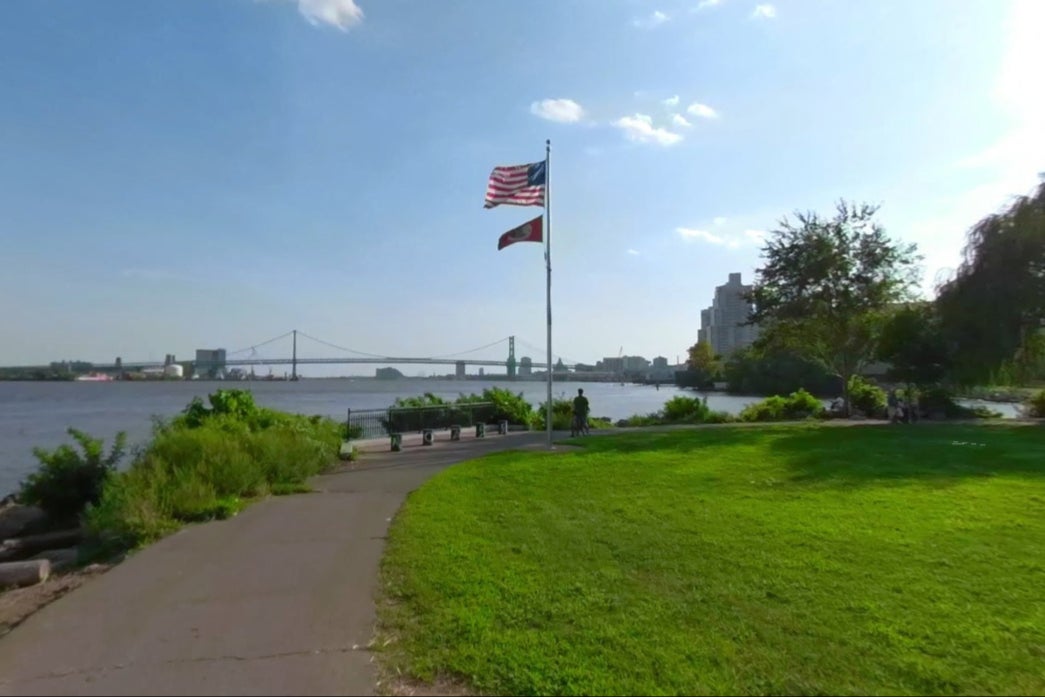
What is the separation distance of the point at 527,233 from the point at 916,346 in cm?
1980

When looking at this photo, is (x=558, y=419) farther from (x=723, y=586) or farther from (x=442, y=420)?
(x=723, y=586)

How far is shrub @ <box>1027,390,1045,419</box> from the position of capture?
30.3 metres

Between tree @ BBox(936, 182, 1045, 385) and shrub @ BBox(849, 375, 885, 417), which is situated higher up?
tree @ BBox(936, 182, 1045, 385)

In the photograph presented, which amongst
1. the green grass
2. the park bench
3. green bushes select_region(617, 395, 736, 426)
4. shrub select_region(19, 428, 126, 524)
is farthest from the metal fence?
shrub select_region(19, 428, 126, 524)

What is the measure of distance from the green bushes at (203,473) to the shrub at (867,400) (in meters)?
26.1

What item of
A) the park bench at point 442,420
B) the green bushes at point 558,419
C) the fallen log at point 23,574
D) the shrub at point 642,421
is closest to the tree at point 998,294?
the shrub at point 642,421

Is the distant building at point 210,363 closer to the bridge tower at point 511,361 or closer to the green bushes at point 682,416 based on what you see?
the bridge tower at point 511,361

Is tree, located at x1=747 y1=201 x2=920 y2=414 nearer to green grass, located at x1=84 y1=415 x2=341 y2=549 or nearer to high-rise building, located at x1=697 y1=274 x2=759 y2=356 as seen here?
green grass, located at x1=84 y1=415 x2=341 y2=549

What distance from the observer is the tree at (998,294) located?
24.3 m

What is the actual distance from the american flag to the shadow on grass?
763 centimetres

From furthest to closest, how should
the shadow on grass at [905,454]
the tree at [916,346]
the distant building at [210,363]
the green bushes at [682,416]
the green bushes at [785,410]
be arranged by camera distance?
1. the distant building at [210,363]
2. the green bushes at [785,410]
3. the green bushes at [682,416]
4. the tree at [916,346]
5. the shadow on grass at [905,454]

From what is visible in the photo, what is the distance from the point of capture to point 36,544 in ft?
34.7

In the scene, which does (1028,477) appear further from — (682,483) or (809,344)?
(809,344)

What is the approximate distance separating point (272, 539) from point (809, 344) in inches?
1191
